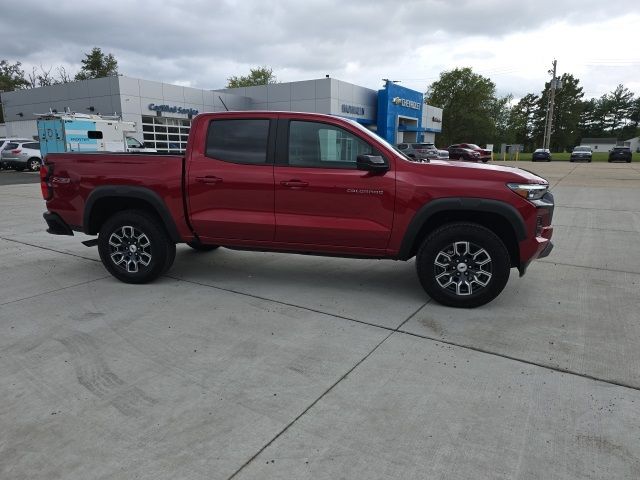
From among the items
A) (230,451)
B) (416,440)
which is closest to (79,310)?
(230,451)

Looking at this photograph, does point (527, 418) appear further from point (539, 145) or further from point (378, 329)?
point (539, 145)

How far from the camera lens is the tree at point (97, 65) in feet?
216

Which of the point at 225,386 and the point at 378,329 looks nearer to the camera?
the point at 225,386

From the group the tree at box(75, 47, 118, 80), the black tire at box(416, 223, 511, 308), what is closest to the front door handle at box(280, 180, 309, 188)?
the black tire at box(416, 223, 511, 308)

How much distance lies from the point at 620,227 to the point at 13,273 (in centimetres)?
988

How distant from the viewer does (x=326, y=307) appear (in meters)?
4.55

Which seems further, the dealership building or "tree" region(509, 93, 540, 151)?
"tree" region(509, 93, 540, 151)

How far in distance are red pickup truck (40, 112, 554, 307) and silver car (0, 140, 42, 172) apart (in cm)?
2197

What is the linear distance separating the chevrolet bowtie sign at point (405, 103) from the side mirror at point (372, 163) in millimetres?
36912

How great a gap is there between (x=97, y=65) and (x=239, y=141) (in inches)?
2848

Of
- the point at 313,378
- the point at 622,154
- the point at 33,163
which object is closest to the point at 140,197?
the point at 313,378

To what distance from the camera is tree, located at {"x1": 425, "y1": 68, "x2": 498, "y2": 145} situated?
78.6m

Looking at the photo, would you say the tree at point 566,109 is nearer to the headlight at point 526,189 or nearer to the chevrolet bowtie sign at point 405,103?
the chevrolet bowtie sign at point 405,103

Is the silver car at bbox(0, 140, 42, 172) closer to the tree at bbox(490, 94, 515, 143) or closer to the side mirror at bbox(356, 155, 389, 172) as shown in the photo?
the side mirror at bbox(356, 155, 389, 172)
